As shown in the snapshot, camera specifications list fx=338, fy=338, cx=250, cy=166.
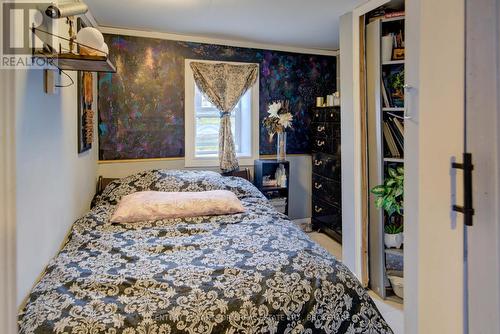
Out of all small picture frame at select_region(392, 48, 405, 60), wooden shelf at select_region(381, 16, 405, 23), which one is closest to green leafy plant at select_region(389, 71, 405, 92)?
small picture frame at select_region(392, 48, 405, 60)

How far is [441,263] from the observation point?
100cm

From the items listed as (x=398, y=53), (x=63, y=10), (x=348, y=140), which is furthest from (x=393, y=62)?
(x=63, y=10)

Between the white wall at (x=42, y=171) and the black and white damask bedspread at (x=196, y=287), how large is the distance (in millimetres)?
111

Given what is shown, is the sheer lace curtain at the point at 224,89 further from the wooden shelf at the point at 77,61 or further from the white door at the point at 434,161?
the white door at the point at 434,161

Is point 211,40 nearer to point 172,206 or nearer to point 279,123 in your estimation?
point 279,123

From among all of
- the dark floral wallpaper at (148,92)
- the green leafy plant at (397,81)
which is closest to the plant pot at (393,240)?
the green leafy plant at (397,81)

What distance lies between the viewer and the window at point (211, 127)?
3.71 metres

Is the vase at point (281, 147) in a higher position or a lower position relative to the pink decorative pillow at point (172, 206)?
higher

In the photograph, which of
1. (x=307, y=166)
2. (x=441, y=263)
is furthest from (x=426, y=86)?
(x=307, y=166)

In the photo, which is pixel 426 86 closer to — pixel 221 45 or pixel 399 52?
pixel 399 52

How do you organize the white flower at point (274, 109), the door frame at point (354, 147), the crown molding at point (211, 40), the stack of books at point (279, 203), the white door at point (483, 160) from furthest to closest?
the white flower at point (274, 109) → the stack of books at point (279, 203) → the crown molding at point (211, 40) → the door frame at point (354, 147) → the white door at point (483, 160)

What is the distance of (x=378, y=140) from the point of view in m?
2.68

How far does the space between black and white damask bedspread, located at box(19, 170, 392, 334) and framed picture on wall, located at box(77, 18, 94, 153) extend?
809mm

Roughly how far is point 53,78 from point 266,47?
2.67m
